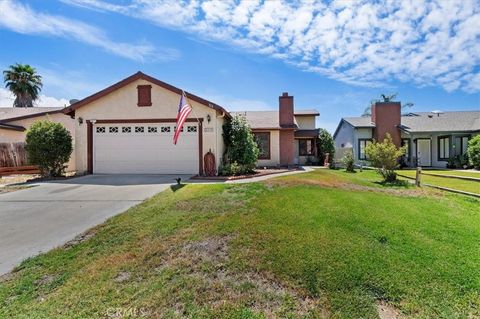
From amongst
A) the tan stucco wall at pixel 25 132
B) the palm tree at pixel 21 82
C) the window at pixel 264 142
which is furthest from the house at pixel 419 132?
the palm tree at pixel 21 82

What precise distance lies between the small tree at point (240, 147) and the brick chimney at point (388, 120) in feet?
49.1

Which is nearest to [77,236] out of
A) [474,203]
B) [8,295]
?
[8,295]

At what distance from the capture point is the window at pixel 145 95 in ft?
48.5

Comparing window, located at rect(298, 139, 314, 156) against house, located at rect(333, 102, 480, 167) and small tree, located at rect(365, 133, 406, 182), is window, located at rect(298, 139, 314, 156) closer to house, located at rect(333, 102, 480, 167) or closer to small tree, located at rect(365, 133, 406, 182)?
house, located at rect(333, 102, 480, 167)

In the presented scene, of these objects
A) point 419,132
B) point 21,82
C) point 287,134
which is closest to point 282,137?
point 287,134

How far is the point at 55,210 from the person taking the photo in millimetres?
7504

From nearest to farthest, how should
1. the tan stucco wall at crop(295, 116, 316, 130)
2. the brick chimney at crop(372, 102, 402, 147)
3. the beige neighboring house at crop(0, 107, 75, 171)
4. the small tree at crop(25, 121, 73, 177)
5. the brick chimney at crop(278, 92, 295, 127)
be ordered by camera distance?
1. the small tree at crop(25, 121, 73, 177)
2. the beige neighboring house at crop(0, 107, 75, 171)
3. the brick chimney at crop(278, 92, 295, 127)
4. the brick chimney at crop(372, 102, 402, 147)
5. the tan stucco wall at crop(295, 116, 316, 130)

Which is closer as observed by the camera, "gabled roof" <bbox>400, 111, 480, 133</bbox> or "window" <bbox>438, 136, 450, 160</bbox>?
"gabled roof" <bbox>400, 111, 480, 133</bbox>

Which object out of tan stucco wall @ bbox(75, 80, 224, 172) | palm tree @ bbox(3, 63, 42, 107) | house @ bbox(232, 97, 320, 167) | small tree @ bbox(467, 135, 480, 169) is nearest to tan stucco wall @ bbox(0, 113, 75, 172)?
tan stucco wall @ bbox(75, 80, 224, 172)

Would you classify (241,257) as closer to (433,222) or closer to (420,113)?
(433,222)

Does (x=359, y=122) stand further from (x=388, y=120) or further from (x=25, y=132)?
(x=25, y=132)

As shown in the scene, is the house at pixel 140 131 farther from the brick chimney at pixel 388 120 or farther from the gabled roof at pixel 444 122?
the gabled roof at pixel 444 122

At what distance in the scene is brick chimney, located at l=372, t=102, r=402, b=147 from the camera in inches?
968

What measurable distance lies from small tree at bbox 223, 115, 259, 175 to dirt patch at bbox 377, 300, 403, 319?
1149 centimetres
